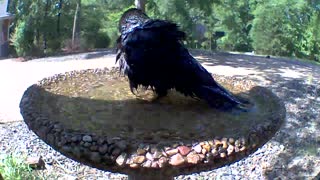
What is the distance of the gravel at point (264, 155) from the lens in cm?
408

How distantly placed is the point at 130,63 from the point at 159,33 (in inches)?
7.5

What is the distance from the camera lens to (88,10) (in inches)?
438

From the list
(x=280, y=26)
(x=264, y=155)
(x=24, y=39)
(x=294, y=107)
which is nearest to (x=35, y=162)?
(x=264, y=155)

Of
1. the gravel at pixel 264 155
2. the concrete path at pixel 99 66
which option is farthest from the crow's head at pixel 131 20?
the concrete path at pixel 99 66

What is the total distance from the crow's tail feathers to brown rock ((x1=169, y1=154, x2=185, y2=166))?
0.54 meters

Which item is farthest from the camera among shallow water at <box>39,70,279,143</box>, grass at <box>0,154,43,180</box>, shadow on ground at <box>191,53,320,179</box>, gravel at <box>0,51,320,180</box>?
shadow on ground at <box>191,53,320,179</box>

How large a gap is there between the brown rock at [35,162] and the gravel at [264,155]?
2.3 inches

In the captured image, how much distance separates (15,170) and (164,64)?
Answer: 207 cm

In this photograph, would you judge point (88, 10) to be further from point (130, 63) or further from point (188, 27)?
point (130, 63)

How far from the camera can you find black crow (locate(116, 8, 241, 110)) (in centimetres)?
195

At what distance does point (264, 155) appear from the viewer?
448cm

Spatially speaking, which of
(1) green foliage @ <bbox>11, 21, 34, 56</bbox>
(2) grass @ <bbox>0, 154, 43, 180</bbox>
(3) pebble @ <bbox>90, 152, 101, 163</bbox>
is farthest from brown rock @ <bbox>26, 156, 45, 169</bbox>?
(1) green foliage @ <bbox>11, 21, 34, 56</bbox>

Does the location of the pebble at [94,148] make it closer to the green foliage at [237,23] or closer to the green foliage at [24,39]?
the green foliage at [24,39]

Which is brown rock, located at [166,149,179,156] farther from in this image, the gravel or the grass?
the gravel
